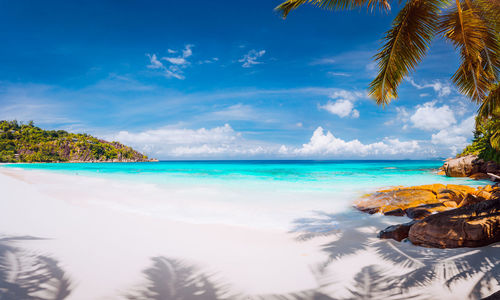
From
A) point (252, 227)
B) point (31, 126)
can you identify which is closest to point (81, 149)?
point (31, 126)

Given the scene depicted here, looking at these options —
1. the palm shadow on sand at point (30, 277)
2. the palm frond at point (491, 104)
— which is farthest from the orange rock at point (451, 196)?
the palm shadow on sand at point (30, 277)

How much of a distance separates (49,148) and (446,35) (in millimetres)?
136342

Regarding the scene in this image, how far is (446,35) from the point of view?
5184 millimetres

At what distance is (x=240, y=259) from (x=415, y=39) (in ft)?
18.6

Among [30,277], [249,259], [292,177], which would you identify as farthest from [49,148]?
[249,259]

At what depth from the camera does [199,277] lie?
115 inches

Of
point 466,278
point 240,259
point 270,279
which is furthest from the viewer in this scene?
point 240,259

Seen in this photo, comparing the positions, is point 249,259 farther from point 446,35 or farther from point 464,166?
point 464,166

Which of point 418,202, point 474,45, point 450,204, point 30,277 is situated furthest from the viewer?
point 418,202

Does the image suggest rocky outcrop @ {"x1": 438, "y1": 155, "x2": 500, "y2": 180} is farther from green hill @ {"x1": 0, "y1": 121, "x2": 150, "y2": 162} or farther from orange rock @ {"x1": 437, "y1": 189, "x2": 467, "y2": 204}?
green hill @ {"x1": 0, "y1": 121, "x2": 150, "y2": 162}

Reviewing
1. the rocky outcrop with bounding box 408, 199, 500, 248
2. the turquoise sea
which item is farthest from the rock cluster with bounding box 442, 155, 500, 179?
the rocky outcrop with bounding box 408, 199, 500, 248

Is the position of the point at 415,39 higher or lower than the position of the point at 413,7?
lower

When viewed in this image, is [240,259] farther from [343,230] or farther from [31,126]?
[31,126]

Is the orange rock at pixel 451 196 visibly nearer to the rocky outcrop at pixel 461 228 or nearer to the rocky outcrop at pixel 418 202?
the rocky outcrop at pixel 418 202
